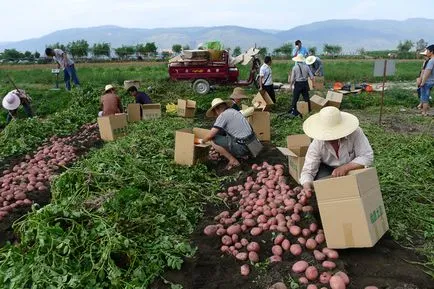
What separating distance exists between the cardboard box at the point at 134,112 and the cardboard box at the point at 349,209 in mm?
5760

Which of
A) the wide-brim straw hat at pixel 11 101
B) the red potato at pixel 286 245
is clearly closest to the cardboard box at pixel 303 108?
the red potato at pixel 286 245

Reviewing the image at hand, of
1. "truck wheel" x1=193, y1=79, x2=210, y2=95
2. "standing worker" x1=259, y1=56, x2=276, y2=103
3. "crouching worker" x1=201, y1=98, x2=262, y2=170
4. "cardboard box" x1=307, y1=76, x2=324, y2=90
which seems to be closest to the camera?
"crouching worker" x1=201, y1=98, x2=262, y2=170

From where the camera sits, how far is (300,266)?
290 centimetres

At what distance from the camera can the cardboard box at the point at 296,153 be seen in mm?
4175

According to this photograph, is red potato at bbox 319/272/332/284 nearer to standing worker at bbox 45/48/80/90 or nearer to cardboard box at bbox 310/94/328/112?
cardboard box at bbox 310/94/328/112

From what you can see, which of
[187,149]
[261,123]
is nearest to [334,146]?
[187,149]

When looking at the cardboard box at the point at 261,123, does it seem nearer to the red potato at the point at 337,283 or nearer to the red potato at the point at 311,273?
the red potato at the point at 311,273

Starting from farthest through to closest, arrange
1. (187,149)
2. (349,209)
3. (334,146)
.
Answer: (187,149) < (334,146) < (349,209)

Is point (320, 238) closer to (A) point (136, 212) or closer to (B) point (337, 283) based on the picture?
(B) point (337, 283)

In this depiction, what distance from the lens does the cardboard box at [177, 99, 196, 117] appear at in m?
8.96

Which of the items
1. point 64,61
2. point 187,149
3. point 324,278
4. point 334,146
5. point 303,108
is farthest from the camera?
point 64,61

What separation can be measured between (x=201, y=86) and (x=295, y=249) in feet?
31.0

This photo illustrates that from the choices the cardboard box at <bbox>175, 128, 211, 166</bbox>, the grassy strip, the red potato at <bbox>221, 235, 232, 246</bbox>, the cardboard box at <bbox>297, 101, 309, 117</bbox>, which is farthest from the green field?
the cardboard box at <bbox>297, 101, 309, 117</bbox>

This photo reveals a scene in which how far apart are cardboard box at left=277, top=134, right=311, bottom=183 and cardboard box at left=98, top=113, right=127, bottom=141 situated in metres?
3.45
